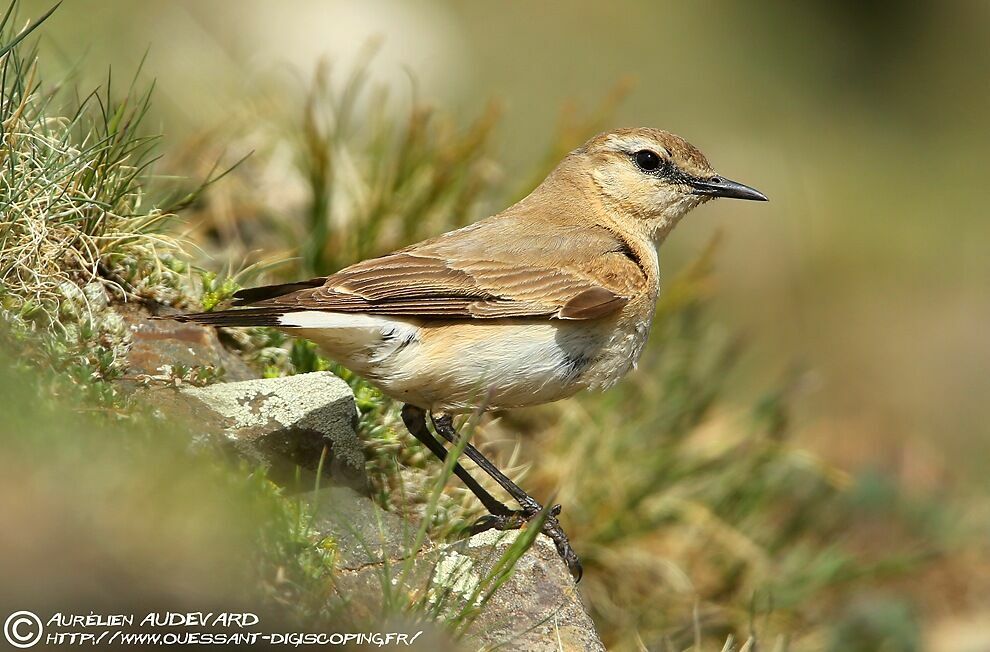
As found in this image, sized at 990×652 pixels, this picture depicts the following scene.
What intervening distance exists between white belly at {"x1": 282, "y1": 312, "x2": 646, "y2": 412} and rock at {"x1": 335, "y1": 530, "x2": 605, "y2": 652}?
71 cm

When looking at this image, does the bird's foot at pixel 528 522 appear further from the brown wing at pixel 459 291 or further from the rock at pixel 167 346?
the rock at pixel 167 346

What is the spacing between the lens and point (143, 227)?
559cm

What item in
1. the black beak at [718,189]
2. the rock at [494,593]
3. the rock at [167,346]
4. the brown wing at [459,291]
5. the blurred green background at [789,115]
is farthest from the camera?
the blurred green background at [789,115]

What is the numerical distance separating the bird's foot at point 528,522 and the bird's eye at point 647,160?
2.15 meters

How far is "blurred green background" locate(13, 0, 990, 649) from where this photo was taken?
32.4 feet

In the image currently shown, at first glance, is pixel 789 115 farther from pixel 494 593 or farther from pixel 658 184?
pixel 494 593

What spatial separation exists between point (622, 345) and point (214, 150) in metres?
4.57

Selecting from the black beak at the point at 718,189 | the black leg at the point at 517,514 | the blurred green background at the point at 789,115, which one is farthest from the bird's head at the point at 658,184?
the blurred green background at the point at 789,115

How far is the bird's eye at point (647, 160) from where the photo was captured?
257 inches


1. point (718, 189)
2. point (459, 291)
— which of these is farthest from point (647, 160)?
point (459, 291)

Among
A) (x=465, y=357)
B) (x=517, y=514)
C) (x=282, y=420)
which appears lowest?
(x=517, y=514)

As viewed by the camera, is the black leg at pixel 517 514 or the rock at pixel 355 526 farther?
the black leg at pixel 517 514

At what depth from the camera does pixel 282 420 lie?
4.99 metres

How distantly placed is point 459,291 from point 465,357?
37cm
